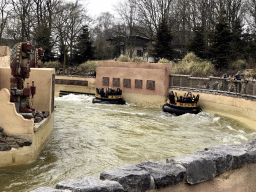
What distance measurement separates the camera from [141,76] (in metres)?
23.5

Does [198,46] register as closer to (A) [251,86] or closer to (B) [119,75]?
(B) [119,75]

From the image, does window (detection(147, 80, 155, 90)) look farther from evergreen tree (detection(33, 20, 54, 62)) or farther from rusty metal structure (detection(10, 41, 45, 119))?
evergreen tree (detection(33, 20, 54, 62))

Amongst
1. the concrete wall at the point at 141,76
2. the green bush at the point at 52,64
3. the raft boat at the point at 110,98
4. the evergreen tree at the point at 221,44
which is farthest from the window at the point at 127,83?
the green bush at the point at 52,64

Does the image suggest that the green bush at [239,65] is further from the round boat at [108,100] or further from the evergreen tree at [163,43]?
the round boat at [108,100]

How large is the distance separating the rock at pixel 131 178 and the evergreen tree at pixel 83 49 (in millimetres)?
36783

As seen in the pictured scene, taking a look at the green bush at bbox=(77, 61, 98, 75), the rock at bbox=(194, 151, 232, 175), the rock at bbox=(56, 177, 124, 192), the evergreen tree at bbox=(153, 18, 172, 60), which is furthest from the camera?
the evergreen tree at bbox=(153, 18, 172, 60)

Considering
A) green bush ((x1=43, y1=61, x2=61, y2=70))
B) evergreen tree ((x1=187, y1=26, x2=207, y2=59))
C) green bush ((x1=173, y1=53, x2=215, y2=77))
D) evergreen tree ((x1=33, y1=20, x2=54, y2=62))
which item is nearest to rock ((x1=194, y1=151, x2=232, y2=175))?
green bush ((x1=173, y1=53, x2=215, y2=77))

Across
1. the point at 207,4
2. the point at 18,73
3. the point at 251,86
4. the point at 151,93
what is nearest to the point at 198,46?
the point at 207,4

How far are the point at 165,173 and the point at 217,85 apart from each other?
1619cm

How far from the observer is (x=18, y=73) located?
8.41 metres

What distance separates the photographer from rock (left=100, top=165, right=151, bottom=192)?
2.60m

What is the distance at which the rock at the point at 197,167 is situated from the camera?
2992mm

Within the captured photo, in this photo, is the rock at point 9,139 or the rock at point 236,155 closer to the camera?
the rock at point 236,155

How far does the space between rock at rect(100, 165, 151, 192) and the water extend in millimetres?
4522
